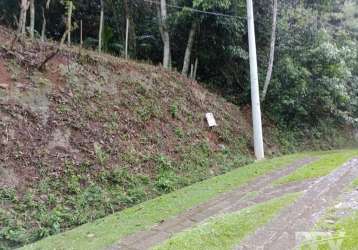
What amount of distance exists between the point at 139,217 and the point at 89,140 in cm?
260

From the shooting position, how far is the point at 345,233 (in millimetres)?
4059

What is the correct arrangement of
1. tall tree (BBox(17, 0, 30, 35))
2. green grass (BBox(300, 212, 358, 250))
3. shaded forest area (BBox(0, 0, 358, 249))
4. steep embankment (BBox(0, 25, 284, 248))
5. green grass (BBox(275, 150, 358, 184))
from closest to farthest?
green grass (BBox(300, 212, 358, 250)), steep embankment (BBox(0, 25, 284, 248)), shaded forest area (BBox(0, 0, 358, 249)), green grass (BBox(275, 150, 358, 184)), tall tree (BBox(17, 0, 30, 35))

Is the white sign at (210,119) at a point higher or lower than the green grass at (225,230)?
higher

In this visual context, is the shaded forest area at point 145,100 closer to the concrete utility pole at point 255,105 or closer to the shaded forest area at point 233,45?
the shaded forest area at point 233,45

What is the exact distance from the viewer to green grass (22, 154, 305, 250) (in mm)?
4914

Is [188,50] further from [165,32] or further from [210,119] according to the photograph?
[210,119]

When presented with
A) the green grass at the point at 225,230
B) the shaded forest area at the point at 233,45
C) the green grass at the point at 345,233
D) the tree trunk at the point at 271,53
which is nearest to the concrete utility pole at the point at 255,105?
the shaded forest area at the point at 233,45

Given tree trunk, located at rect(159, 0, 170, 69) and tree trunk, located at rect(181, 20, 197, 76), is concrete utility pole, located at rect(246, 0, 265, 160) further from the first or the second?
tree trunk, located at rect(159, 0, 170, 69)

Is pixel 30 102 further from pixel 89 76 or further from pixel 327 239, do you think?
pixel 327 239

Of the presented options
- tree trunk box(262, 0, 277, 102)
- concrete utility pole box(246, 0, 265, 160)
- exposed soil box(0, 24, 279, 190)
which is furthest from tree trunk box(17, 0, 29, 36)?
tree trunk box(262, 0, 277, 102)

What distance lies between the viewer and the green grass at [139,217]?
4.91 metres

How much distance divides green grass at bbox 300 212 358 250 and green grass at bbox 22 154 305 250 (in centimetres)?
249

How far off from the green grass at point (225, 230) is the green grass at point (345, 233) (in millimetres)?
859

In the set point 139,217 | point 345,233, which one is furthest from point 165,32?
point 345,233
